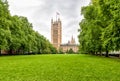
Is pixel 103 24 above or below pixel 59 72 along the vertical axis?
above

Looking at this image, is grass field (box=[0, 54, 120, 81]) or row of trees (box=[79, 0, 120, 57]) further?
row of trees (box=[79, 0, 120, 57])

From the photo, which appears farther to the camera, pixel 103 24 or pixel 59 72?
pixel 103 24

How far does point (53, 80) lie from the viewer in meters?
9.36

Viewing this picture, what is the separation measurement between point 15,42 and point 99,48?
686 inches

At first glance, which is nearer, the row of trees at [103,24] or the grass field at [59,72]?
the grass field at [59,72]

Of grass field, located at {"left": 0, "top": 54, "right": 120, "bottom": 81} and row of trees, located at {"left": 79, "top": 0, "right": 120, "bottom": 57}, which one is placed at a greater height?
row of trees, located at {"left": 79, "top": 0, "right": 120, "bottom": 57}

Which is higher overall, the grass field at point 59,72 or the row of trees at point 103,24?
the row of trees at point 103,24

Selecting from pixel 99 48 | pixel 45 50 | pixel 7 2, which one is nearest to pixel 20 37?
pixel 7 2

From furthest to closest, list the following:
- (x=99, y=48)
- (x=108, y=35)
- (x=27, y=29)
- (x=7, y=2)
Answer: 1. (x=27, y=29)
2. (x=7, y=2)
3. (x=99, y=48)
4. (x=108, y=35)

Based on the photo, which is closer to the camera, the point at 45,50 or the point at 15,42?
the point at 15,42

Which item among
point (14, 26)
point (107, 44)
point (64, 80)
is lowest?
point (64, 80)

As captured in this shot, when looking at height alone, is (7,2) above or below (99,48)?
above

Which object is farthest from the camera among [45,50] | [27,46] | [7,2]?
[45,50]

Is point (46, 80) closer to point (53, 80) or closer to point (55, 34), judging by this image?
point (53, 80)
